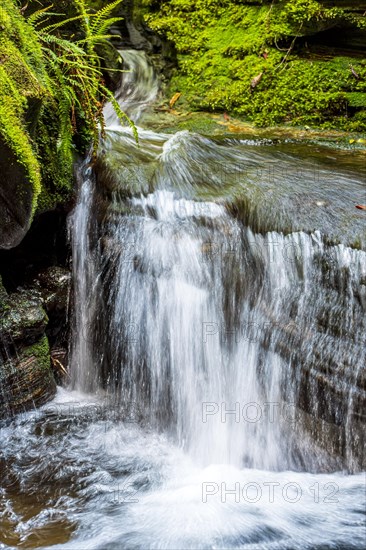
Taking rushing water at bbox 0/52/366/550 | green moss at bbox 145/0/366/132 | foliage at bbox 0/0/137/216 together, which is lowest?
rushing water at bbox 0/52/366/550

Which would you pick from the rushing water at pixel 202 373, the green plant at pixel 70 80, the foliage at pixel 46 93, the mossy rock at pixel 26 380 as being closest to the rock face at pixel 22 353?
the mossy rock at pixel 26 380

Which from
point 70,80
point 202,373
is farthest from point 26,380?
point 70,80

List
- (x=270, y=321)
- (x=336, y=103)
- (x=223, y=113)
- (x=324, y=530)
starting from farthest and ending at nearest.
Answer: (x=223, y=113)
(x=336, y=103)
(x=270, y=321)
(x=324, y=530)

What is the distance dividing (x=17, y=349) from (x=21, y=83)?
1.83 metres

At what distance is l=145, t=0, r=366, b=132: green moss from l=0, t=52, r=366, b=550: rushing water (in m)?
1.88

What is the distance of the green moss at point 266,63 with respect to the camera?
629 centimetres

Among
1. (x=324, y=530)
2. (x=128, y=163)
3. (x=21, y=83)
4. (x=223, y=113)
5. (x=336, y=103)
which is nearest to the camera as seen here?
(x=324, y=530)

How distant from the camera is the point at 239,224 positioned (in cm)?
415

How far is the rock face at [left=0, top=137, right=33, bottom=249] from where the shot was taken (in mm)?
3297

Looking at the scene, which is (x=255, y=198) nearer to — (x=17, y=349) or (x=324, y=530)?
(x=17, y=349)

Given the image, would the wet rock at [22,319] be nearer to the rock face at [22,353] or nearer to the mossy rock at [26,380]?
the rock face at [22,353]

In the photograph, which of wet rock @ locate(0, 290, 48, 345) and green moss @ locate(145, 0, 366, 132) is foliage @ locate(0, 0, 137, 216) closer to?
wet rock @ locate(0, 290, 48, 345)

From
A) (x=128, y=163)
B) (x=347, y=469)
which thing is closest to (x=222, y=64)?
(x=128, y=163)

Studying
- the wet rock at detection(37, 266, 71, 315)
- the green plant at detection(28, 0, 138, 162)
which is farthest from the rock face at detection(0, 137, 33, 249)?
the wet rock at detection(37, 266, 71, 315)
